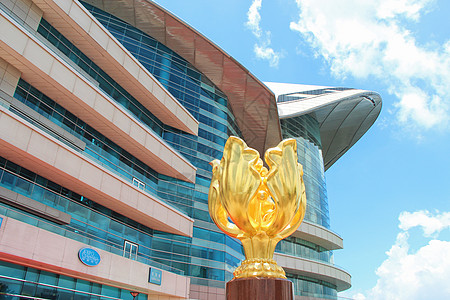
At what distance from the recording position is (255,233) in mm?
6816

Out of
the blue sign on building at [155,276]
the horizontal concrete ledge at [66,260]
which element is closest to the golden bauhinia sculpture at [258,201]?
the horizontal concrete ledge at [66,260]

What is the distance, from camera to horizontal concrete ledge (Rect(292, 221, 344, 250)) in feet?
124

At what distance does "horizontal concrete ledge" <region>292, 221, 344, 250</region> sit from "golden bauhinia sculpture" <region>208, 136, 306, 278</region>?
30412 millimetres

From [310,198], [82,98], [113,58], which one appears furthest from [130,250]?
[310,198]

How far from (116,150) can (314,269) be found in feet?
79.0

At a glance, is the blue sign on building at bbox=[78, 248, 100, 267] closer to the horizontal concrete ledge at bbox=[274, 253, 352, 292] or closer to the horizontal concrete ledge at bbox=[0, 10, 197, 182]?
the horizontal concrete ledge at bbox=[0, 10, 197, 182]

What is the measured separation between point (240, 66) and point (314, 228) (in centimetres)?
1868

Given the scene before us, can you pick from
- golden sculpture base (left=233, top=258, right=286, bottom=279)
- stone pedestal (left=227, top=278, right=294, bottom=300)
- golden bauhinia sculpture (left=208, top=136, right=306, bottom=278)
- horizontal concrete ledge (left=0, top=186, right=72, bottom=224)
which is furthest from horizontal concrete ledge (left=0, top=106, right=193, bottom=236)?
stone pedestal (left=227, top=278, right=294, bottom=300)

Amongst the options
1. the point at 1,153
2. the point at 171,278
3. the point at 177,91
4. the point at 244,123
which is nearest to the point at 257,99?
the point at 244,123

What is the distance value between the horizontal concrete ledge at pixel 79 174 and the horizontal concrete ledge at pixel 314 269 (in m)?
14.3

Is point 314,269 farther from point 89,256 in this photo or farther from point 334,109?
point 89,256

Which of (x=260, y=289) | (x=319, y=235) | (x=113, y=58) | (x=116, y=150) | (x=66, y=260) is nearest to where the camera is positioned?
(x=260, y=289)

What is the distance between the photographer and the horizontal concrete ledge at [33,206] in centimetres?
1471

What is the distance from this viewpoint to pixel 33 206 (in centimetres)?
1577
